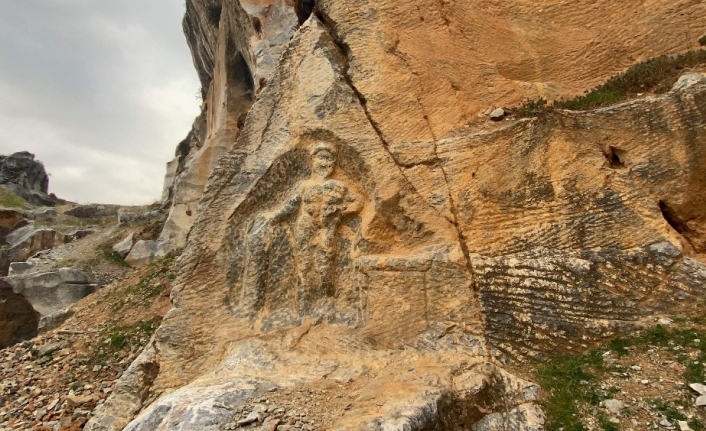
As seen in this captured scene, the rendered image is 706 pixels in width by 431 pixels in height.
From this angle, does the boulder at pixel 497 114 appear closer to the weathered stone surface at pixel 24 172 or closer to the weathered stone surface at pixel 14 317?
the weathered stone surface at pixel 14 317

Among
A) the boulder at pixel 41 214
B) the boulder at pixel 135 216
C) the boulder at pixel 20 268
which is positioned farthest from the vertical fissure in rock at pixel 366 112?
the boulder at pixel 41 214

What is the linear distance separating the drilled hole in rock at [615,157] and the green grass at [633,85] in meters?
0.79

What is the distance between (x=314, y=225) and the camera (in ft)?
24.3

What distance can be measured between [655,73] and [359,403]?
6.47m

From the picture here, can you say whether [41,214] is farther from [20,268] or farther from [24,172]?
[24,172]

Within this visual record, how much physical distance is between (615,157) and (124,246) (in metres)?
20.1

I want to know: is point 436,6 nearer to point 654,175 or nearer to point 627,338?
point 654,175

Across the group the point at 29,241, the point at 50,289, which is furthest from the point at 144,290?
the point at 29,241

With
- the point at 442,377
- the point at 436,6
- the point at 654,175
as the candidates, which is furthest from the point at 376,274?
the point at 436,6

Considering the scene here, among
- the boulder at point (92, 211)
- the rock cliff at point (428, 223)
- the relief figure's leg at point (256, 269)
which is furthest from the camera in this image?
the boulder at point (92, 211)

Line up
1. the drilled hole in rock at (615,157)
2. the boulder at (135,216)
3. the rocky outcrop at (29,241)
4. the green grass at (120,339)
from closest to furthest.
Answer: the drilled hole in rock at (615,157), the green grass at (120,339), the rocky outcrop at (29,241), the boulder at (135,216)

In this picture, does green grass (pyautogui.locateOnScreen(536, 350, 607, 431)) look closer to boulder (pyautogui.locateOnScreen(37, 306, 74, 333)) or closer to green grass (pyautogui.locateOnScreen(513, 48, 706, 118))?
green grass (pyautogui.locateOnScreen(513, 48, 706, 118))

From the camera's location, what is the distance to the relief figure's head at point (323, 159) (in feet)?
25.0

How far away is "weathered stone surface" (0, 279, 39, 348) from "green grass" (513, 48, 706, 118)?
52.0 feet
